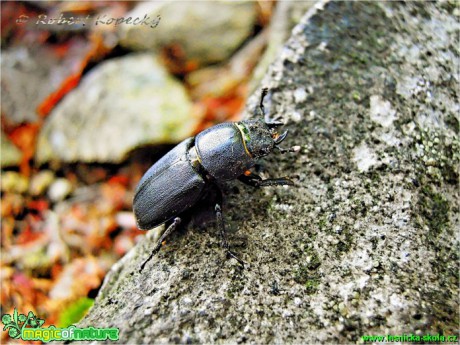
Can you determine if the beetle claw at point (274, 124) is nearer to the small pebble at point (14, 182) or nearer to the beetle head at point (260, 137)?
the beetle head at point (260, 137)

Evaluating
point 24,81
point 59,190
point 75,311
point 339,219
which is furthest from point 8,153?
point 339,219

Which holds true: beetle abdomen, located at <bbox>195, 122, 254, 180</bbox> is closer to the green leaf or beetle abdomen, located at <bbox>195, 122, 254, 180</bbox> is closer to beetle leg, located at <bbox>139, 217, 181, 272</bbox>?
beetle leg, located at <bbox>139, 217, 181, 272</bbox>

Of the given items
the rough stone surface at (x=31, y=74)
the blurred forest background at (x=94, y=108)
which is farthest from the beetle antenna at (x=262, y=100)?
the rough stone surface at (x=31, y=74)

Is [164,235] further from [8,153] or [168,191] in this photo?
[8,153]

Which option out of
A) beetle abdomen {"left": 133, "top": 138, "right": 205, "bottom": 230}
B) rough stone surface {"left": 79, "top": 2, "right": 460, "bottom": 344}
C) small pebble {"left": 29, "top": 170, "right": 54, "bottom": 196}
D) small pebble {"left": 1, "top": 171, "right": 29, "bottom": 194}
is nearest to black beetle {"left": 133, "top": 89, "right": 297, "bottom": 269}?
beetle abdomen {"left": 133, "top": 138, "right": 205, "bottom": 230}

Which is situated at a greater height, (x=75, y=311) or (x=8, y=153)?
(x=8, y=153)

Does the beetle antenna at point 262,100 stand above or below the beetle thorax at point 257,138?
above
